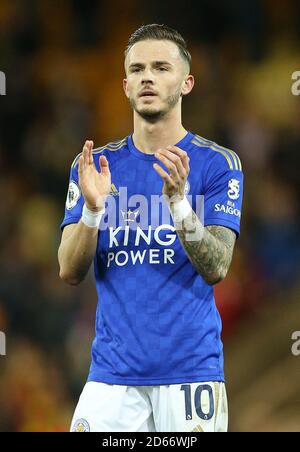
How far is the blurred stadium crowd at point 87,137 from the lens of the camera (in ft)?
22.2

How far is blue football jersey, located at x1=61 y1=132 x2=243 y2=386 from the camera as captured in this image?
12.2 feet

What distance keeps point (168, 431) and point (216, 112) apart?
4403 millimetres

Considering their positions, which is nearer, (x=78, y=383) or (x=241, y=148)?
(x=78, y=383)

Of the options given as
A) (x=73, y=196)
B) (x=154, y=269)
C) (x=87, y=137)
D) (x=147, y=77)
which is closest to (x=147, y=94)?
(x=147, y=77)

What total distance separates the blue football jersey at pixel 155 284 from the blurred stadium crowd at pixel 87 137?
102 inches

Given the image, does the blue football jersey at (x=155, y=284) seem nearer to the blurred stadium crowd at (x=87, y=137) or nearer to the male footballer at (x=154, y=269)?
the male footballer at (x=154, y=269)

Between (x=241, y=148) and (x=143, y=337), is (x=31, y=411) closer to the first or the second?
(x=241, y=148)

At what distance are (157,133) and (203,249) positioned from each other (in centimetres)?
69

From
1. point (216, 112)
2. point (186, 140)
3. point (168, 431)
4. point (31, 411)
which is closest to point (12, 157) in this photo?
point (216, 112)

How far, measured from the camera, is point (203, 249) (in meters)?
3.59

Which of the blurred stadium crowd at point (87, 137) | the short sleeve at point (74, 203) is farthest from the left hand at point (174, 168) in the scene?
the blurred stadium crowd at point (87, 137)

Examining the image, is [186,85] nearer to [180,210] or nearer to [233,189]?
[233,189]

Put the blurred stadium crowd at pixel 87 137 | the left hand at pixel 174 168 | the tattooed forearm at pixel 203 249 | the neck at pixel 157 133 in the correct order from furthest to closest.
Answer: the blurred stadium crowd at pixel 87 137 < the neck at pixel 157 133 < the tattooed forearm at pixel 203 249 < the left hand at pixel 174 168
